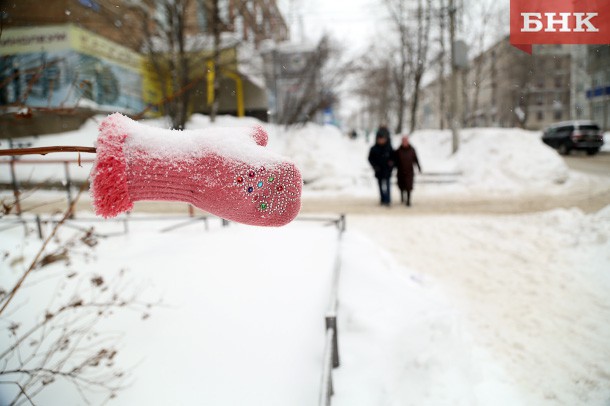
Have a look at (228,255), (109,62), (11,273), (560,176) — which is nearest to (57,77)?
(109,62)

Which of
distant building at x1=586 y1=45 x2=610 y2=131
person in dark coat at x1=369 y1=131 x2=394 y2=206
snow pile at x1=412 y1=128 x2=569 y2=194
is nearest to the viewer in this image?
distant building at x1=586 y1=45 x2=610 y2=131

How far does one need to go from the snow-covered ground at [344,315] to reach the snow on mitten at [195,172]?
51cm

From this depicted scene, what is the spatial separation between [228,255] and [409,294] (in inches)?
70.5

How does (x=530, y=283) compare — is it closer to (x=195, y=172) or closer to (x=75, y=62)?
(x=195, y=172)

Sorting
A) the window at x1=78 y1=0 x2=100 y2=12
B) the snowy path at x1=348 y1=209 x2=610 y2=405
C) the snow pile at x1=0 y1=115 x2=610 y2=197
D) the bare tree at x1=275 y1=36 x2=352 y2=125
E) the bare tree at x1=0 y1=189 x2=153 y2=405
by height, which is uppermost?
the bare tree at x1=275 y1=36 x2=352 y2=125

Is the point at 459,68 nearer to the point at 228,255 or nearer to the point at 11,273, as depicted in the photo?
the point at 228,255

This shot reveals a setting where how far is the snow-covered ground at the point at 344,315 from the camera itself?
7.44ft

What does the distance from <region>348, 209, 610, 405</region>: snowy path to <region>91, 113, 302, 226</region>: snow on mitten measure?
9.00 ft

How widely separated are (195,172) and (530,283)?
463 cm

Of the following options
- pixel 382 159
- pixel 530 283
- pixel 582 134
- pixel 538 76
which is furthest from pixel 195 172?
pixel 382 159

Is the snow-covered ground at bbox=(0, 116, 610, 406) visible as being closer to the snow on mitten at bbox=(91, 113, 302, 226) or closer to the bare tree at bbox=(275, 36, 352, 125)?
the snow on mitten at bbox=(91, 113, 302, 226)

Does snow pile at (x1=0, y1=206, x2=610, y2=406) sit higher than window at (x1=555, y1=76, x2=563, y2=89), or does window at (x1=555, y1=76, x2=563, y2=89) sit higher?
window at (x1=555, y1=76, x2=563, y2=89)

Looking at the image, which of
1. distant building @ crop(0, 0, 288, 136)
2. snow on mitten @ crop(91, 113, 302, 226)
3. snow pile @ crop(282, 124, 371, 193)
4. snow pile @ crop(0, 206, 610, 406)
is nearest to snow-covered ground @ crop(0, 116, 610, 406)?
snow pile @ crop(0, 206, 610, 406)

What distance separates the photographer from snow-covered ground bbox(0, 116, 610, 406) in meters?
2.27
